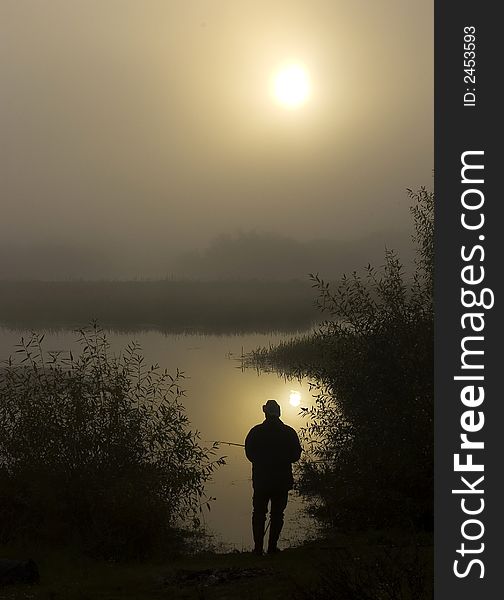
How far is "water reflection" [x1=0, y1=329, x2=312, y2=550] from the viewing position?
15.2 m

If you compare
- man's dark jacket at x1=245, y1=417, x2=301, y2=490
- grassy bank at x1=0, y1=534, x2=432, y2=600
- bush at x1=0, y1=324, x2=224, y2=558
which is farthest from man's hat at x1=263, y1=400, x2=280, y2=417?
bush at x1=0, y1=324, x2=224, y2=558

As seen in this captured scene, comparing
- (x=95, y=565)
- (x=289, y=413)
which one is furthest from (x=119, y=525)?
(x=289, y=413)

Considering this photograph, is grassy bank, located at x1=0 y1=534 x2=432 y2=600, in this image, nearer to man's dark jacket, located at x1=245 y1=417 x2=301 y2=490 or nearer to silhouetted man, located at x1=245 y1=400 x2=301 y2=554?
silhouetted man, located at x1=245 y1=400 x2=301 y2=554

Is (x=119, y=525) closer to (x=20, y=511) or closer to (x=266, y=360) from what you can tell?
(x=20, y=511)

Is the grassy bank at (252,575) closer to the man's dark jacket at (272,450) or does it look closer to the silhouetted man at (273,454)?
the silhouetted man at (273,454)

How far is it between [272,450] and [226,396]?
2239 cm

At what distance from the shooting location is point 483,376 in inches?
240

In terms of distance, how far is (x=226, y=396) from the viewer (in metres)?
32.3

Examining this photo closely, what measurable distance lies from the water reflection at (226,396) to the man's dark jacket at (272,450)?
367 centimetres

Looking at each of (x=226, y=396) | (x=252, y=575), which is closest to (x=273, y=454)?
(x=252, y=575)

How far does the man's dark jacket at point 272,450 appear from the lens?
396 inches

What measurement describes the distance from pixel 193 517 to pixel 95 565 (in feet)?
13.6

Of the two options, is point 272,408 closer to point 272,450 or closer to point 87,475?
point 272,450

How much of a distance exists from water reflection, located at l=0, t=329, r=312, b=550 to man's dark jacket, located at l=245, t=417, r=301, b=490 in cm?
367
